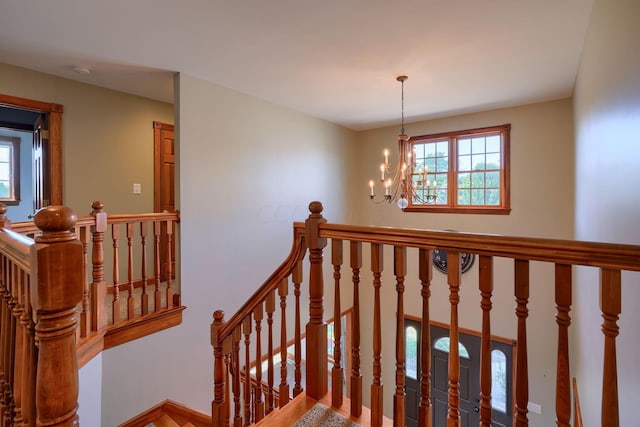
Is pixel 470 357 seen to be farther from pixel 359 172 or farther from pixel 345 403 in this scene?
pixel 345 403

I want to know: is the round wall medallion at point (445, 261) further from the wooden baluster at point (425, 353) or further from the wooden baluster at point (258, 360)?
the wooden baluster at point (425, 353)

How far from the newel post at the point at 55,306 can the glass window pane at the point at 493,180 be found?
4.80 metres

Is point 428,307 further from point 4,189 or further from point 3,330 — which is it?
point 4,189

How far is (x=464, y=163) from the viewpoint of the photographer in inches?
182

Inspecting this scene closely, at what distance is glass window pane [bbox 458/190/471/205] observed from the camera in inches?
182

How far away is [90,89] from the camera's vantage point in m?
3.34

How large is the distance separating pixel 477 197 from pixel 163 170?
173 inches

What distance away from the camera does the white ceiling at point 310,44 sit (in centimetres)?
204

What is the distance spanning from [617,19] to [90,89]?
170 inches

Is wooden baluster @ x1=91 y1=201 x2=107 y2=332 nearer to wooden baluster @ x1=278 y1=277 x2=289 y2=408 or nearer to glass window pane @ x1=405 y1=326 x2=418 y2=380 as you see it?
wooden baluster @ x1=278 y1=277 x2=289 y2=408

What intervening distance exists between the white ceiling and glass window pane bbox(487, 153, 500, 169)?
0.90 meters

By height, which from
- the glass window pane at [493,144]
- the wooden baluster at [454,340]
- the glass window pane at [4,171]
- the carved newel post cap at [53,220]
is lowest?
the wooden baluster at [454,340]

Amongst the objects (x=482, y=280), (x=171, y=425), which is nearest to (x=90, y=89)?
(x=171, y=425)

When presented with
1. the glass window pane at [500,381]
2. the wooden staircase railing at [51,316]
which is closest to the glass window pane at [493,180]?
the glass window pane at [500,381]
